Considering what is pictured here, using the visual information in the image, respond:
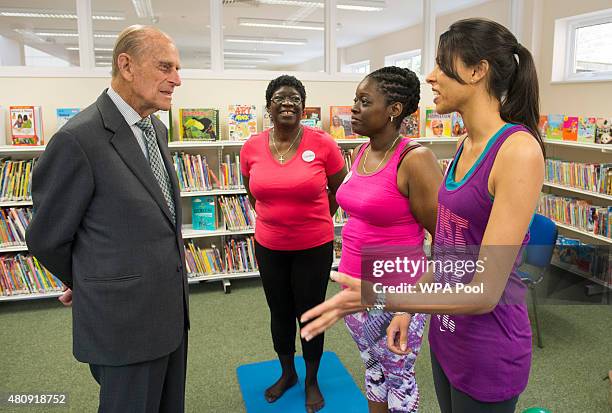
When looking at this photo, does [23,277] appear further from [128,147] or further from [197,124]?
[128,147]

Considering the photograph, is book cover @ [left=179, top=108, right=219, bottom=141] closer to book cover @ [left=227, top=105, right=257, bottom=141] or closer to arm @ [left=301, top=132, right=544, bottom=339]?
book cover @ [left=227, top=105, right=257, bottom=141]

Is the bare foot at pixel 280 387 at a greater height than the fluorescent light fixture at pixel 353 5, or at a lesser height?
lesser

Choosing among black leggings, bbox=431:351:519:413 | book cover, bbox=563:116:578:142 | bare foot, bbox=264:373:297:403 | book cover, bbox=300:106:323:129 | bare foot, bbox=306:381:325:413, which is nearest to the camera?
black leggings, bbox=431:351:519:413

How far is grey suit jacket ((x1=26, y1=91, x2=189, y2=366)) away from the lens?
142cm

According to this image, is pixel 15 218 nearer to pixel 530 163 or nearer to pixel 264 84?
pixel 264 84

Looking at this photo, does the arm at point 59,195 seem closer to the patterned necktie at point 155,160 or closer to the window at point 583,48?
the patterned necktie at point 155,160

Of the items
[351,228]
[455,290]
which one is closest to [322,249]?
[351,228]

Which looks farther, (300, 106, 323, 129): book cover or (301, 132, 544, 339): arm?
(300, 106, 323, 129): book cover

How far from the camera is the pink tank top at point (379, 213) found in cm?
173

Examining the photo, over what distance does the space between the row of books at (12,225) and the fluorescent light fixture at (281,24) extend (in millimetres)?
5155

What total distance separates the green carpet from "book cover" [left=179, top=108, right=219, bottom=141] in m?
1.48

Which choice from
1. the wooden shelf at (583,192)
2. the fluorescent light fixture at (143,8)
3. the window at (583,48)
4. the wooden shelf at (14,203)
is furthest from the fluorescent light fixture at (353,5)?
the wooden shelf at (14,203)

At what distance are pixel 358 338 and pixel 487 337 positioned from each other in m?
0.77

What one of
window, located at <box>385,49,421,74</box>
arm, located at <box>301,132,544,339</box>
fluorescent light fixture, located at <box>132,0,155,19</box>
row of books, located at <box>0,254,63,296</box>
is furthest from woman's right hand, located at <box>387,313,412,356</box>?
fluorescent light fixture, located at <box>132,0,155,19</box>
